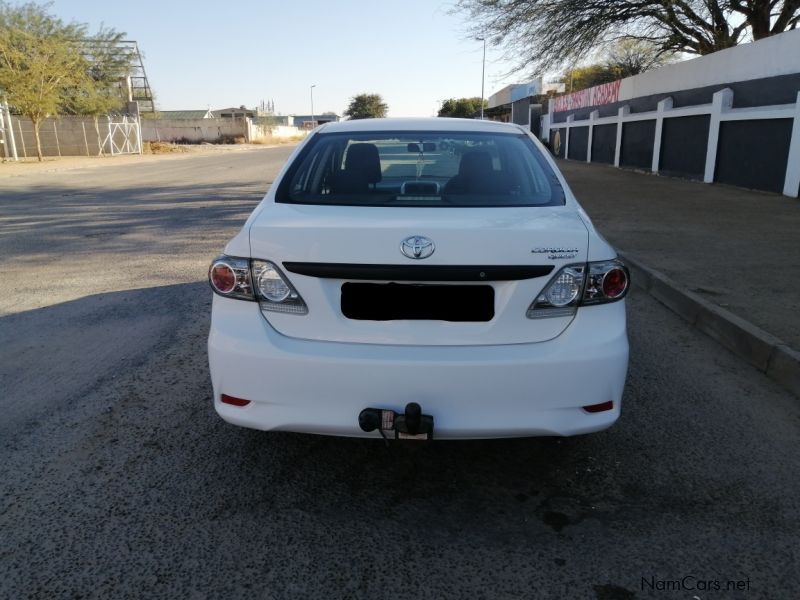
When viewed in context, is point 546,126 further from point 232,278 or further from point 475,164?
point 232,278

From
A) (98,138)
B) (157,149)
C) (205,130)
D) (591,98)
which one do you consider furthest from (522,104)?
(205,130)

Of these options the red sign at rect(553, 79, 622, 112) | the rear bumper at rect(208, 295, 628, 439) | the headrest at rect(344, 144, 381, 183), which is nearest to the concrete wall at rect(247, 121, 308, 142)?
the red sign at rect(553, 79, 622, 112)

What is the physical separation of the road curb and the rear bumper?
6.99 feet

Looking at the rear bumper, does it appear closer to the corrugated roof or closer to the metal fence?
the metal fence

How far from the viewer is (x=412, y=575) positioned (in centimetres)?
239

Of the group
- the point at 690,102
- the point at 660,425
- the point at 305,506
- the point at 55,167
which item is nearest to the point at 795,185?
the point at 690,102

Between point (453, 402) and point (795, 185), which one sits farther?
point (795, 185)

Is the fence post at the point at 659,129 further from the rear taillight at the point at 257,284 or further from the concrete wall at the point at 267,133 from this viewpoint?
Result: the concrete wall at the point at 267,133

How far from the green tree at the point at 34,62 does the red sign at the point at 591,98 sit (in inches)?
1007

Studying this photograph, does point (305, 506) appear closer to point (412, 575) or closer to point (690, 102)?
point (412, 575)

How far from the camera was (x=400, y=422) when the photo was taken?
2574 mm

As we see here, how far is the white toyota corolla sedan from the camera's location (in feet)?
8.44

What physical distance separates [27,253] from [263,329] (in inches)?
291

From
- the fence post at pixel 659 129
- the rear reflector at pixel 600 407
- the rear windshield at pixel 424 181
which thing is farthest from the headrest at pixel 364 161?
Answer: the fence post at pixel 659 129
